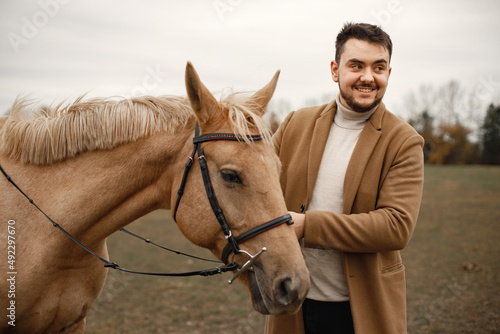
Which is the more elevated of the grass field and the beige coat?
the beige coat

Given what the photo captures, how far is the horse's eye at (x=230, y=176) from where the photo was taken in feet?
7.26

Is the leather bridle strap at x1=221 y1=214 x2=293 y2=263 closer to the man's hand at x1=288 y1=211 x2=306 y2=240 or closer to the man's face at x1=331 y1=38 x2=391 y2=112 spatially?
the man's hand at x1=288 y1=211 x2=306 y2=240

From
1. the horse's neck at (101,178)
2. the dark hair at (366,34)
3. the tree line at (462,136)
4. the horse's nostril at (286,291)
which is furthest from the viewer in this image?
the tree line at (462,136)

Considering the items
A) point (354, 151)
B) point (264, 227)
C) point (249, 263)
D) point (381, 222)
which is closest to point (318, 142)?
point (354, 151)

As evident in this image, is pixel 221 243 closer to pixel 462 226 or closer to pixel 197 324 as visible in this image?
pixel 197 324

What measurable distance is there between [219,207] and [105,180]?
833 millimetres

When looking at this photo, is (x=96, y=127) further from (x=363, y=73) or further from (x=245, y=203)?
(x=363, y=73)

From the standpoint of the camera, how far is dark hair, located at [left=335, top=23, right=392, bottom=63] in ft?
8.15

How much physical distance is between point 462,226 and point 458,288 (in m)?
7.11

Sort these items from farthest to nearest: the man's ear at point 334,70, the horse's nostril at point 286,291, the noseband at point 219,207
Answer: the man's ear at point 334,70 → the noseband at point 219,207 → the horse's nostril at point 286,291

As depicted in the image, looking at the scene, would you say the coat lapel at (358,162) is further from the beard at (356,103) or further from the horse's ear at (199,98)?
the horse's ear at (199,98)

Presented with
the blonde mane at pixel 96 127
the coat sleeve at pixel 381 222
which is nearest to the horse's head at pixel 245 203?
the blonde mane at pixel 96 127

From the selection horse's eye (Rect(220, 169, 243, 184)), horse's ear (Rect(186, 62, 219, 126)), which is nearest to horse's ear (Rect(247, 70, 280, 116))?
horse's ear (Rect(186, 62, 219, 126))

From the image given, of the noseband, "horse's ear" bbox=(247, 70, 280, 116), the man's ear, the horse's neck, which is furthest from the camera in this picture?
the man's ear
